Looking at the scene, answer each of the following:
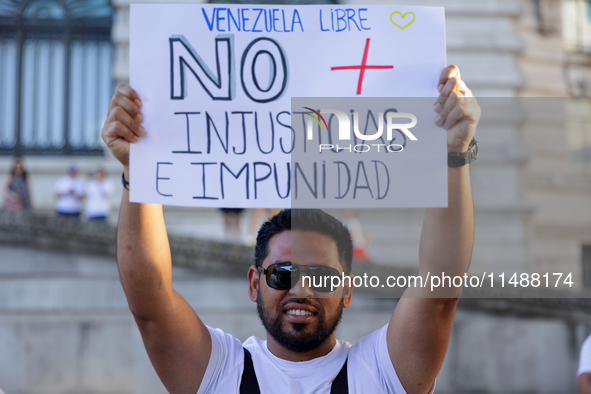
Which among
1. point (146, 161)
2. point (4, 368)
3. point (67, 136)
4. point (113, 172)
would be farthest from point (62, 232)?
point (146, 161)

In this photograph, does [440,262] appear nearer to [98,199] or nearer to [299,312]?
[299,312]

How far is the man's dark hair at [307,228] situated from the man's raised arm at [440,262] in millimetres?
343

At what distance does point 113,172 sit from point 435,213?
10.7 m

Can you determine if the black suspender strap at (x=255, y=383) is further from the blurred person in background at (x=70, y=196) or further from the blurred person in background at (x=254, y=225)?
the blurred person in background at (x=70, y=196)

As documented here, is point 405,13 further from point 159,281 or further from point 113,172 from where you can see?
point 113,172

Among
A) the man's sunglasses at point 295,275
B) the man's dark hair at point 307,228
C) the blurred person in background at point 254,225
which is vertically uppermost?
the blurred person in background at point 254,225

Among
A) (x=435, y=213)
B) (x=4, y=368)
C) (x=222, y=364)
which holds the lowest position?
(x=4, y=368)

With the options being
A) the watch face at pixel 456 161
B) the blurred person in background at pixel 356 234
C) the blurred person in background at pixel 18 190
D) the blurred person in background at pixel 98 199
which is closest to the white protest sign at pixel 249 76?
the watch face at pixel 456 161

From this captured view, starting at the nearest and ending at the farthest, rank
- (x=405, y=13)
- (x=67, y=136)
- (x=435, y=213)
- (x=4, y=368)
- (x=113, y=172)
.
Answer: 1. (x=435, y=213)
2. (x=405, y=13)
3. (x=4, y=368)
4. (x=113, y=172)
5. (x=67, y=136)

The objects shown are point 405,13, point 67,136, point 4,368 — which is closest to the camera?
point 405,13

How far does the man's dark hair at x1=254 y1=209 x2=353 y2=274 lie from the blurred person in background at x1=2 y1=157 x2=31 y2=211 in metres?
8.77

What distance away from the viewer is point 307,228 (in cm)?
256

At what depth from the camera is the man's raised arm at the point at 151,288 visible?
2391 mm

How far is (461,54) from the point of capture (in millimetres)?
12961
